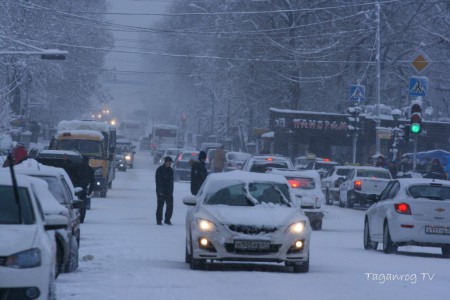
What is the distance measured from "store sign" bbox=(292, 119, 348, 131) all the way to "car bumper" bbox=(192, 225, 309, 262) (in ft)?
149

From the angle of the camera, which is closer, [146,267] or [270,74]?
[146,267]

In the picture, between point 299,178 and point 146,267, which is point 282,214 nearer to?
point 146,267

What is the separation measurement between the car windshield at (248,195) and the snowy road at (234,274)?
94 centimetres

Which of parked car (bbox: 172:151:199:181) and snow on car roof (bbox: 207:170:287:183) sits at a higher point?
snow on car roof (bbox: 207:170:287:183)

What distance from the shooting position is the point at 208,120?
116000 millimetres

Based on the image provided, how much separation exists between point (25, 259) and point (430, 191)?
12.9 metres

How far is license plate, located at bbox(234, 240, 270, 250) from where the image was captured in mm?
16578

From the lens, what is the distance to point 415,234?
21656mm

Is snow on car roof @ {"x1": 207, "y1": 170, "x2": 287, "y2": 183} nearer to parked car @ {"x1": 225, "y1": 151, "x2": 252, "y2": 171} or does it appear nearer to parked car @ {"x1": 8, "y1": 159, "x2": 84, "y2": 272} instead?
parked car @ {"x1": 8, "y1": 159, "x2": 84, "y2": 272}

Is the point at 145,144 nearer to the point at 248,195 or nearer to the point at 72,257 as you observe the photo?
the point at 248,195

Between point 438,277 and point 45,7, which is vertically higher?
point 45,7

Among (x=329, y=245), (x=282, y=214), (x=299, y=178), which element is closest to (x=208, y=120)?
(x=299, y=178)

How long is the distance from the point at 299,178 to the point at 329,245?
24.6 ft

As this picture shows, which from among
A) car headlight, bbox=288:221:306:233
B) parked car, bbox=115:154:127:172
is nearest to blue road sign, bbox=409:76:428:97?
car headlight, bbox=288:221:306:233
